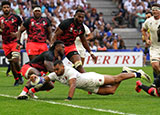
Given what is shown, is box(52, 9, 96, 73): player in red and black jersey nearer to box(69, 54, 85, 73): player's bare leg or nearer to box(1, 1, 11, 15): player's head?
box(69, 54, 85, 73): player's bare leg

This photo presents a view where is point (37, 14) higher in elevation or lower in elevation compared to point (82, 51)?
higher

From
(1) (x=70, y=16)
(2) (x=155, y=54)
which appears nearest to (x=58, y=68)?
(2) (x=155, y=54)

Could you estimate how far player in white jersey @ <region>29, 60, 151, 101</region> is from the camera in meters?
10.9

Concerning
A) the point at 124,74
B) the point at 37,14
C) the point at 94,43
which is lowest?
the point at 94,43

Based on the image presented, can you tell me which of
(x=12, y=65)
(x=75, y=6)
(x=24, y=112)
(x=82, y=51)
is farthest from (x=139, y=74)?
(x=75, y=6)

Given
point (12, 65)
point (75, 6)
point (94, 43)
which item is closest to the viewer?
point (12, 65)

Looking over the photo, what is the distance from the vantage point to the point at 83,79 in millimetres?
11242

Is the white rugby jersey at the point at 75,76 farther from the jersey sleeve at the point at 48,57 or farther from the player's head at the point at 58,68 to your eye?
the jersey sleeve at the point at 48,57

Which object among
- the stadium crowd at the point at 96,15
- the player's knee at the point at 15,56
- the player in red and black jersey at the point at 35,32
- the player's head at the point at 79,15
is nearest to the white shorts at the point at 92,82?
the player's head at the point at 79,15

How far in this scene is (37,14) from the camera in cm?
1459

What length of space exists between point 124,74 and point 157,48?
2.06 meters

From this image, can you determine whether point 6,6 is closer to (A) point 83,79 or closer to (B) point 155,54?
(B) point 155,54

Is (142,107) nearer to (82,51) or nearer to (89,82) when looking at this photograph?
(89,82)

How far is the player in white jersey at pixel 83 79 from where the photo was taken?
35.7ft
